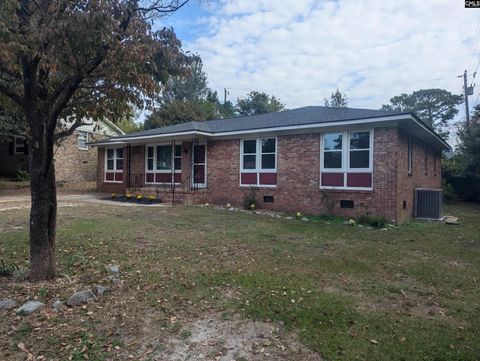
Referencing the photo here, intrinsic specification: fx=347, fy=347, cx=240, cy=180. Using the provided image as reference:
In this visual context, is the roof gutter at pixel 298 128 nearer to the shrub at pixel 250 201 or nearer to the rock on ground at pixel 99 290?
the shrub at pixel 250 201

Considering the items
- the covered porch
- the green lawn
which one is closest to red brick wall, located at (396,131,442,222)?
the green lawn

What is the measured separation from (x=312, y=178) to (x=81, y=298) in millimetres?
9618

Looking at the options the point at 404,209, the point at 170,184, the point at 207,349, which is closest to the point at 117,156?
the point at 170,184

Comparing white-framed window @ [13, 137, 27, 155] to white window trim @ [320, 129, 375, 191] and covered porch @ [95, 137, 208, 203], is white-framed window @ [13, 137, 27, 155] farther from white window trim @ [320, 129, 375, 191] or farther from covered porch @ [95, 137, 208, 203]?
white window trim @ [320, 129, 375, 191]

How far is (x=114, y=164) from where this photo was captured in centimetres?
1975

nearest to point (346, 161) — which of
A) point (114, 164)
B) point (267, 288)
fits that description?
point (267, 288)

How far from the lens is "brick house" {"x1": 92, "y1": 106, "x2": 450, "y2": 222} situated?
11.1 m

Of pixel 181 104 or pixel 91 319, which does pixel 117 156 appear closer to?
pixel 181 104

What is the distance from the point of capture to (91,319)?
372 cm

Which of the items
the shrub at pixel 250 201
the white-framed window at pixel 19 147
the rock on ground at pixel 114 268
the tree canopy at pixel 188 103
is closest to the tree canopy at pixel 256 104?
the tree canopy at pixel 188 103

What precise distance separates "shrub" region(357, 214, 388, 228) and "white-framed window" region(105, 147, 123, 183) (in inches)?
533

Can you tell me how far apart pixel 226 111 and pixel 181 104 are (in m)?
13.5

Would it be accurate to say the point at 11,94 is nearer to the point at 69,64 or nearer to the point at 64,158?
the point at 69,64

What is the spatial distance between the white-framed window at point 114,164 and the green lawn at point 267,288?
11038 mm
